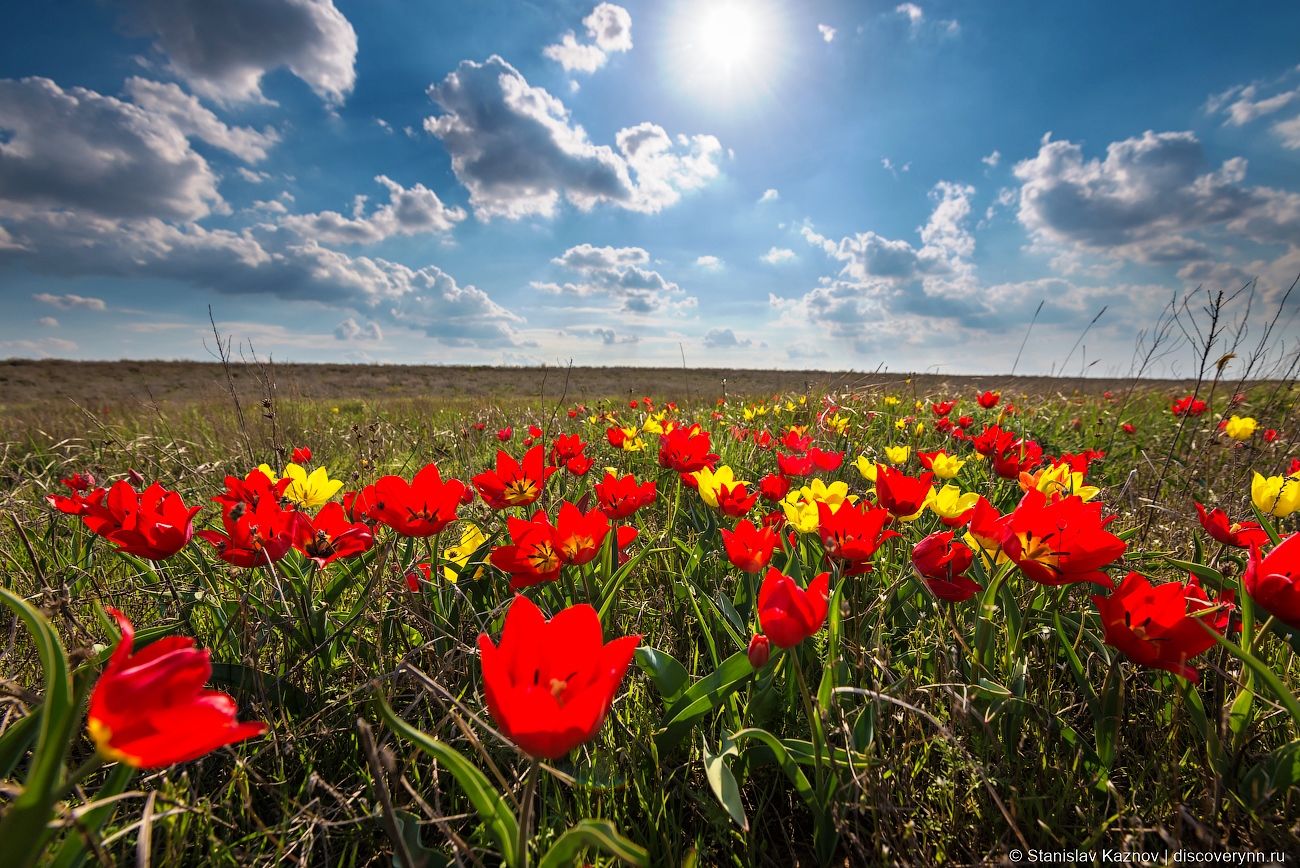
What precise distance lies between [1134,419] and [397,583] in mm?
6909

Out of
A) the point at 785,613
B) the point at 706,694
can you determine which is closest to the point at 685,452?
the point at 706,694

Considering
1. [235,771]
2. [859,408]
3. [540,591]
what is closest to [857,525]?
[540,591]

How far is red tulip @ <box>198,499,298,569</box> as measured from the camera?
120 cm

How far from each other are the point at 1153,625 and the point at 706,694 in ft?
2.88

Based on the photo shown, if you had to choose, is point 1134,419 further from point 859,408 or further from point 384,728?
point 384,728

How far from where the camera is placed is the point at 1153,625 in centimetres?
101

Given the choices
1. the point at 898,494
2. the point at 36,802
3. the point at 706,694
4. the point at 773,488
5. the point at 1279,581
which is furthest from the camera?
the point at 773,488

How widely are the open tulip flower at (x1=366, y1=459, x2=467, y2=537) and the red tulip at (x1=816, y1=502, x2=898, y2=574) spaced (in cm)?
95

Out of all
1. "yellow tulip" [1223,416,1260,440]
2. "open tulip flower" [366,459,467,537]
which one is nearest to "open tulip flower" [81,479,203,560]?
"open tulip flower" [366,459,467,537]

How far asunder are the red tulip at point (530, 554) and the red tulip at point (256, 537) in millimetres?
472

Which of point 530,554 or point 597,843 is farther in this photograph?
point 530,554

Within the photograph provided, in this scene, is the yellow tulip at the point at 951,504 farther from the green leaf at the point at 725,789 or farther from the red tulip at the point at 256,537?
the red tulip at the point at 256,537

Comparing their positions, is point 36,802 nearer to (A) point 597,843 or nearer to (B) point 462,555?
(A) point 597,843

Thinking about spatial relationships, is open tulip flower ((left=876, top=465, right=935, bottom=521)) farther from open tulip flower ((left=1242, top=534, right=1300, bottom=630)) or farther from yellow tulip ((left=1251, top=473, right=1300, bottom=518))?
yellow tulip ((left=1251, top=473, right=1300, bottom=518))
